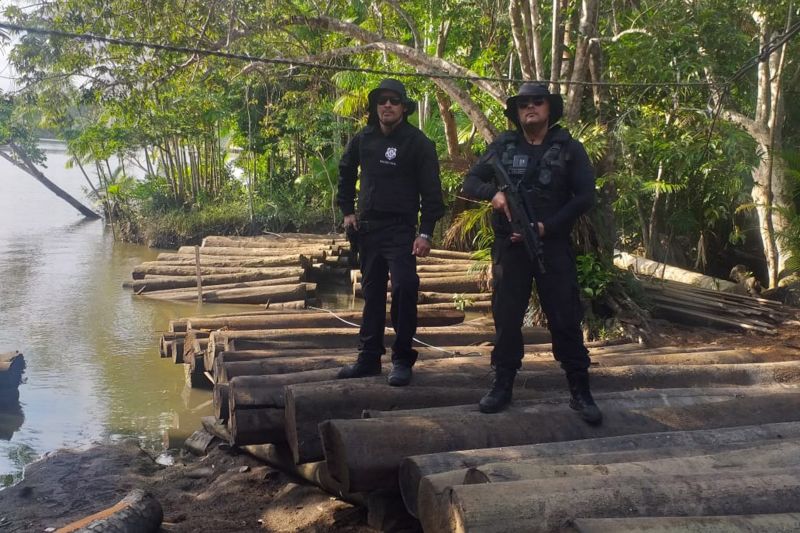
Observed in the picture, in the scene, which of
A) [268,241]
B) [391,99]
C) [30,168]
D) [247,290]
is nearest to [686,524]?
[391,99]

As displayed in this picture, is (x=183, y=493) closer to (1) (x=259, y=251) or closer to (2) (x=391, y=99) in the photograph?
(2) (x=391, y=99)

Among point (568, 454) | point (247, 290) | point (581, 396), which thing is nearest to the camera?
point (568, 454)

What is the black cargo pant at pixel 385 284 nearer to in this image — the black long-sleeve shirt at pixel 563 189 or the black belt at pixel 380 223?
the black belt at pixel 380 223

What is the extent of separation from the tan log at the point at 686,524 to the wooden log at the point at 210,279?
35.4ft

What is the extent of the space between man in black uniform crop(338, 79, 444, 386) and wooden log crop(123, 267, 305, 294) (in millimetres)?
8182

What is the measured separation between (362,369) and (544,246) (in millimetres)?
1424

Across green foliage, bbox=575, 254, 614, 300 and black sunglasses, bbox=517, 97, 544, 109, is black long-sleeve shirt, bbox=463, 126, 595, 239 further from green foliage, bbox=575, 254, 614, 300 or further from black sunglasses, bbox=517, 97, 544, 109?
green foliage, bbox=575, 254, 614, 300

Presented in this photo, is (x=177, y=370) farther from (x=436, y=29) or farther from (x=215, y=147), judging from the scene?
(x=215, y=147)

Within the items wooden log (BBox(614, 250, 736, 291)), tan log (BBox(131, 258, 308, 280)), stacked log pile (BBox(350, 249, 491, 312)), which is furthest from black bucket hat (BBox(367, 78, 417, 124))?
tan log (BBox(131, 258, 308, 280))

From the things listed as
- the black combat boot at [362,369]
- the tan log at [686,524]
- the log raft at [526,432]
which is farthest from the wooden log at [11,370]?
the tan log at [686,524]

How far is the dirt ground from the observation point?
488 centimetres

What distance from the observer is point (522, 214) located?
456 centimetres

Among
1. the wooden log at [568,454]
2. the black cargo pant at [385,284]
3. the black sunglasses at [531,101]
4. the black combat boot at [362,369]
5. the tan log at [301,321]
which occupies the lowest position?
the tan log at [301,321]

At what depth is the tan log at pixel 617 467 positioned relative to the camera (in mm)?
3392
